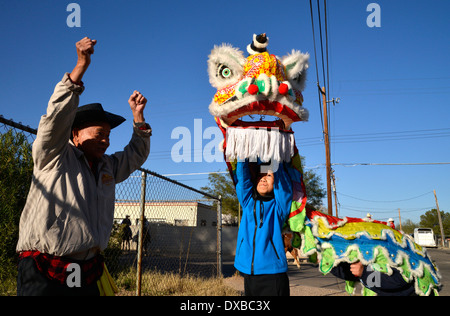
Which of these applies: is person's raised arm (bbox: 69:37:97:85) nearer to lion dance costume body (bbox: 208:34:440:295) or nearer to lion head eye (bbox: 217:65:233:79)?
lion dance costume body (bbox: 208:34:440:295)

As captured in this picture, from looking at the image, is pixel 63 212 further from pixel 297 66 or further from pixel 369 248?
pixel 297 66

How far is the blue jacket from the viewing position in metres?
2.68

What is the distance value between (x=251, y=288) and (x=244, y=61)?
2088 millimetres

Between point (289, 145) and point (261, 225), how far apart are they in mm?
775

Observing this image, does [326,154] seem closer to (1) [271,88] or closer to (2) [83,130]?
(1) [271,88]

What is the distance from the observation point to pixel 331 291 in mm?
6645

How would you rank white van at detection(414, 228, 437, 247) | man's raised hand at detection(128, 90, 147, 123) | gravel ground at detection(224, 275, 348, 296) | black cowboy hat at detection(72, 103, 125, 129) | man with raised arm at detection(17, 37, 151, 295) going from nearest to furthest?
man with raised arm at detection(17, 37, 151, 295)
black cowboy hat at detection(72, 103, 125, 129)
man's raised hand at detection(128, 90, 147, 123)
gravel ground at detection(224, 275, 348, 296)
white van at detection(414, 228, 437, 247)

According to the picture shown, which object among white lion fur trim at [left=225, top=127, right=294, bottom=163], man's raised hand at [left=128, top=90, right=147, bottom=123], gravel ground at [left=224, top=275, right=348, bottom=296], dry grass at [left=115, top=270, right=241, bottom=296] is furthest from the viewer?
gravel ground at [left=224, top=275, right=348, bottom=296]

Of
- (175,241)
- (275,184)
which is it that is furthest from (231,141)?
(175,241)

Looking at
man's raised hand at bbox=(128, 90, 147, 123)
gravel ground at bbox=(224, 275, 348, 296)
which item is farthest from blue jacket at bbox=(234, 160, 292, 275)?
gravel ground at bbox=(224, 275, 348, 296)

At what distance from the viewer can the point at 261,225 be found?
2834mm

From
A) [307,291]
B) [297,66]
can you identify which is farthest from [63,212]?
[307,291]

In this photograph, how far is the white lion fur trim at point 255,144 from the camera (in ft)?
9.42

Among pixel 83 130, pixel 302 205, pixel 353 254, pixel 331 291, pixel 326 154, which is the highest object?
pixel 326 154
